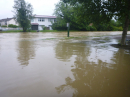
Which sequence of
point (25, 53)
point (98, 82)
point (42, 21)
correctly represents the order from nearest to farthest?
point (98, 82)
point (25, 53)
point (42, 21)

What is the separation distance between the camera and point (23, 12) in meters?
36.2

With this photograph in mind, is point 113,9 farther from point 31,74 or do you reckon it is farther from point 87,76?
point 31,74

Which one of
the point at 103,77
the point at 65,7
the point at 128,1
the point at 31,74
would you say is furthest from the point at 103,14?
the point at 65,7

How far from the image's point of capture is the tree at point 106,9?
8797 millimetres

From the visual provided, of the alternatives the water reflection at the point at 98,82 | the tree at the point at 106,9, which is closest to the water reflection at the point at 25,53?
the water reflection at the point at 98,82

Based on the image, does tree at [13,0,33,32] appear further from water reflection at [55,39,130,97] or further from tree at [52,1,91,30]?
water reflection at [55,39,130,97]

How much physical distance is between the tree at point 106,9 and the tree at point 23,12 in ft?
94.7

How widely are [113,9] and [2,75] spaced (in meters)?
8.41

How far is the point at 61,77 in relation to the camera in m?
4.02

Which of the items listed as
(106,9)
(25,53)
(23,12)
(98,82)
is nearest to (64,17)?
(23,12)

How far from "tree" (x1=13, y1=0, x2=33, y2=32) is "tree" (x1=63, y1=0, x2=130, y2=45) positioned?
94.7 feet

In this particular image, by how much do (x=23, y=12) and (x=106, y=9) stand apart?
102 ft

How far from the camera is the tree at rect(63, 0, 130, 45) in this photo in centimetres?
880

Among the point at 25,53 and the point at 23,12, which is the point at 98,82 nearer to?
the point at 25,53
